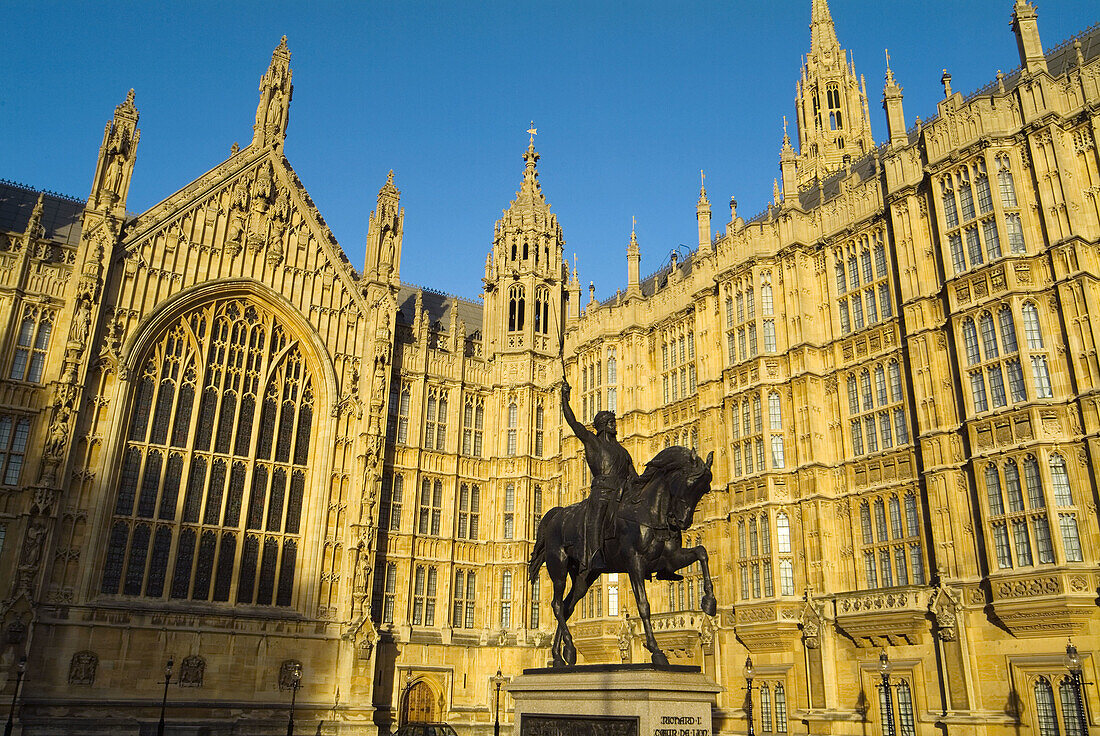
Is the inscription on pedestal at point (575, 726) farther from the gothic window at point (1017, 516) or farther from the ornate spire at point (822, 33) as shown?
the ornate spire at point (822, 33)

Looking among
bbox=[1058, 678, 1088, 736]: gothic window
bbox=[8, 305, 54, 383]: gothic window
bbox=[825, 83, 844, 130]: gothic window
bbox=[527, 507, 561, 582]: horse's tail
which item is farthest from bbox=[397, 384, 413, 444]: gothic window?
bbox=[825, 83, 844, 130]: gothic window

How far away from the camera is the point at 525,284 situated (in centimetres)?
5141

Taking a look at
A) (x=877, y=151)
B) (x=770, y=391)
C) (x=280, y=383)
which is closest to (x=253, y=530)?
(x=280, y=383)

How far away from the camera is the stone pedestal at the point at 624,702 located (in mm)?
13555

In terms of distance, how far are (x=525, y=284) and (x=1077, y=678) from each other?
35.1 m

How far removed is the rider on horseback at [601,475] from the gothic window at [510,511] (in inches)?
1175

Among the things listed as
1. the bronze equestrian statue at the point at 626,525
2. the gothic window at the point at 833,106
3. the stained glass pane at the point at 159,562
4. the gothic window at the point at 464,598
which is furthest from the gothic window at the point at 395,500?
the gothic window at the point at 833,106

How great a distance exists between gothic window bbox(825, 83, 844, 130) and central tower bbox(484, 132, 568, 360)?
Result: 29107mm

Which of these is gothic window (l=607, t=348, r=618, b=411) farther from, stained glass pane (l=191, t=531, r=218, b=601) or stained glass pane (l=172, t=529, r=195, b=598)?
stained glass pane (l=172, t=529, r=195, b=598)

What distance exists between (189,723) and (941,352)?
3202 centimetres

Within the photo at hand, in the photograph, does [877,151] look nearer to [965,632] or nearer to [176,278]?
[965,632]

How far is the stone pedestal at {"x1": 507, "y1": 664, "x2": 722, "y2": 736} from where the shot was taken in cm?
1355

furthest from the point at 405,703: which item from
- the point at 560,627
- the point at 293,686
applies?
the point at 560,627

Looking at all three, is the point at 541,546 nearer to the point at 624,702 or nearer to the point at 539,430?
the point at 624,702
